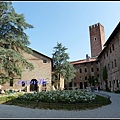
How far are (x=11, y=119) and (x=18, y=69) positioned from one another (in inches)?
585

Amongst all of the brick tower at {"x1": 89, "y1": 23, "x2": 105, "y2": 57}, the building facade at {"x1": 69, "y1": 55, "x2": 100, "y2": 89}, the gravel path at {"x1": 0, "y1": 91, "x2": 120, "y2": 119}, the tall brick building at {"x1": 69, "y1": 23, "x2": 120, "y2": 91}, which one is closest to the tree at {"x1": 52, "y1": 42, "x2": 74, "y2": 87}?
the tall brick building at {"x1": 69, "y1": 23, "x2": 120, "y2": 91}

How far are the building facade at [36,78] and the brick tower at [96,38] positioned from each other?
99.7 ft

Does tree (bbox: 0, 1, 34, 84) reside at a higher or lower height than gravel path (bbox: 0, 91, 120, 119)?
higher

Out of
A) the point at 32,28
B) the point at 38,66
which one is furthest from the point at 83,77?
the point at 32,28

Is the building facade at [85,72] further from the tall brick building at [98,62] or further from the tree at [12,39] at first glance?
the tree at [12,39]

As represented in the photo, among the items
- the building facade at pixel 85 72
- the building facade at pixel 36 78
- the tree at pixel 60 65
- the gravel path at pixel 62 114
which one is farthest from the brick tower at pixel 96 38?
the gravel path at pixel 62 114

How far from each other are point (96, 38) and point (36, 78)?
117ft

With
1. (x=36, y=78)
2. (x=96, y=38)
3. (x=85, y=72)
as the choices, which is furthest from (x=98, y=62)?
(x=36, y=78)

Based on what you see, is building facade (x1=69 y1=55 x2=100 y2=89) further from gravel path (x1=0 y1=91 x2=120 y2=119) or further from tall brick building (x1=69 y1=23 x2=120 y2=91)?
gravel path (x1=0 y1=91 x2=120 y2=119)

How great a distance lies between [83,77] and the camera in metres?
50.9

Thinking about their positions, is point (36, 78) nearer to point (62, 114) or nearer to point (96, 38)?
point (62, 114)

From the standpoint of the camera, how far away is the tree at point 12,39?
2084 cm

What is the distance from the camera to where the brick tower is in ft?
188

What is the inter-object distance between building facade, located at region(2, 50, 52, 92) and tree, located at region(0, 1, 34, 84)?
26.4ft
